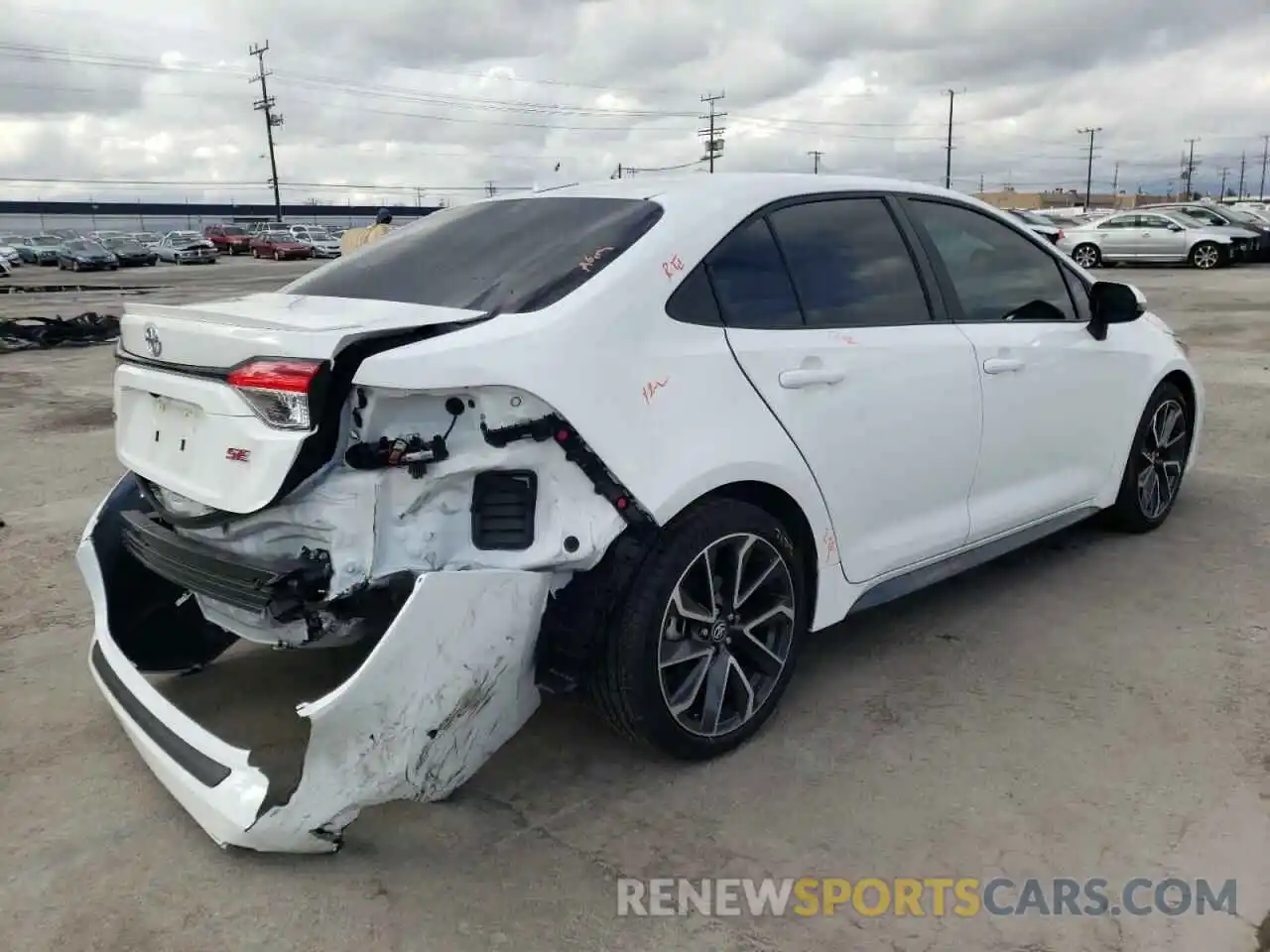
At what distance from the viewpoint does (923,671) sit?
3600 mm

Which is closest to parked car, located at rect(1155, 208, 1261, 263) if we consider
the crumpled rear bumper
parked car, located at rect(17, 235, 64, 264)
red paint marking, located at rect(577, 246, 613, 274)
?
red paint marking, located at rect(577, 246, 613, 274)

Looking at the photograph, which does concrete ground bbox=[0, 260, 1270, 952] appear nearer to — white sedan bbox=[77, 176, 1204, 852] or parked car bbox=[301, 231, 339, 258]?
white sedan bbox=[77, 176, 1204, 852]

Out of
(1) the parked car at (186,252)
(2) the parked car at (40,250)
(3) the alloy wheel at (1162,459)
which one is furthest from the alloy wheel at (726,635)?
(2) the parked car at (40,250)

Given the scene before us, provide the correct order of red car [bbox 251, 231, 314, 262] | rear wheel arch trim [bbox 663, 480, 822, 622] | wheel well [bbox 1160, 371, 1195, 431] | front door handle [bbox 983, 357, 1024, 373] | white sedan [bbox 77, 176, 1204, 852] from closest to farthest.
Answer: white sedan [bbox 77, 176, 1204, 852] < rear wheel arch trim [bbox 663, 480, 822, 622] < front door handle [bbox 983, 357, 1024, 373] < wheel well [bbox 1160, 371, 1195, 431] < red car [bbox 251, 231, 314, 262]

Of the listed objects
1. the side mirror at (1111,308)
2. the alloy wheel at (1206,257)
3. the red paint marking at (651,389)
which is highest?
the side mirror at (1111,308)

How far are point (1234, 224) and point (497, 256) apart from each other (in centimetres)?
2707

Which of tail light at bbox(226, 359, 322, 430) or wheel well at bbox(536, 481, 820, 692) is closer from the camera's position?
tail light at bbox(226, 359, 322, 430)

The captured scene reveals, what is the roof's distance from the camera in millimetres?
3182

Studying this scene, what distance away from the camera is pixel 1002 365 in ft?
12.3

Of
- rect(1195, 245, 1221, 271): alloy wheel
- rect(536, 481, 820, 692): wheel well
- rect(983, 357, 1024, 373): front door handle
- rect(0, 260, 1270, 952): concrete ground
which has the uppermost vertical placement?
rect(983, 357, 1024, 373): front door handle

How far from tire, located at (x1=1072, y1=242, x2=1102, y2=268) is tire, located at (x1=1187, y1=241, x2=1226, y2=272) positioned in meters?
2.01

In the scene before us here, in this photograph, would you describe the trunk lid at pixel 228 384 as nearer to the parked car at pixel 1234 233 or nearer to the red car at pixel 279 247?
the parked car at pixel 1234 233

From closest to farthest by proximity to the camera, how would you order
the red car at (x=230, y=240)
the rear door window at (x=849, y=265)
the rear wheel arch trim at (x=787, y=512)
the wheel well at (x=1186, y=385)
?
the rear wheel arch trim at (x=787, y=512)
the rear door window at (x=849, y=265)
the wheel well at (x=1186, y=385)
the red car at (x=230, y=240)

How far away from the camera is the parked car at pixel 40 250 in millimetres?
45869
